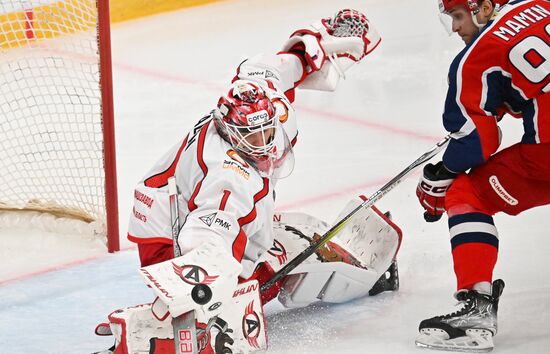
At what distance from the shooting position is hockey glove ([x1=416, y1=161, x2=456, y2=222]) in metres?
3.21

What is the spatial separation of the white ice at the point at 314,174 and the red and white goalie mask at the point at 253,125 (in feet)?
1.73

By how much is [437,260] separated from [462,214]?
0.70m

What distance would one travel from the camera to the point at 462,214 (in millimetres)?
3113

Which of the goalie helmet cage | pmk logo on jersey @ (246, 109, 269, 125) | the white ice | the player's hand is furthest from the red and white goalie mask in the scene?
the goalie helmet cage

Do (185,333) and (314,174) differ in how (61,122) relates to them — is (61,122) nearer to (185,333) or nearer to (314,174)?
(314,174)

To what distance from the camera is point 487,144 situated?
3070 mm

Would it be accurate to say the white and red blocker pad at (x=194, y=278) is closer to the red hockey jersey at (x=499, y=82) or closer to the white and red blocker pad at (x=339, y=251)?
the white and red blocker pad at (x=339, y=251)

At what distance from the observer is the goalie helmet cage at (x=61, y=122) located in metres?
4.01

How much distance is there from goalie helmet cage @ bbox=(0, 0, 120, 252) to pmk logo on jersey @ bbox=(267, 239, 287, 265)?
2.77ft

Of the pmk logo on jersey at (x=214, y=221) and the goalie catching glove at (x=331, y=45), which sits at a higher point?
the goalie catching glove at (x=331, y=45)

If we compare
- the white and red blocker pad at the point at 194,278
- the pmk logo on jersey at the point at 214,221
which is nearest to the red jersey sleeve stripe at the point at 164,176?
the pmk logo on jersey at the point at 214,221

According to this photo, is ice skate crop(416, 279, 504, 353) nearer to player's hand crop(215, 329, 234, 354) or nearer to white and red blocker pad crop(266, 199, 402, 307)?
white and red blocker pad crop(266, 199, 402, 307)

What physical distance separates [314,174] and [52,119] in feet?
4.31

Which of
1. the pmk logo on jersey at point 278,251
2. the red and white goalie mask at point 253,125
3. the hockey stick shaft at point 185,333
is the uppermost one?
the red and white goalie mask at point 253,125
